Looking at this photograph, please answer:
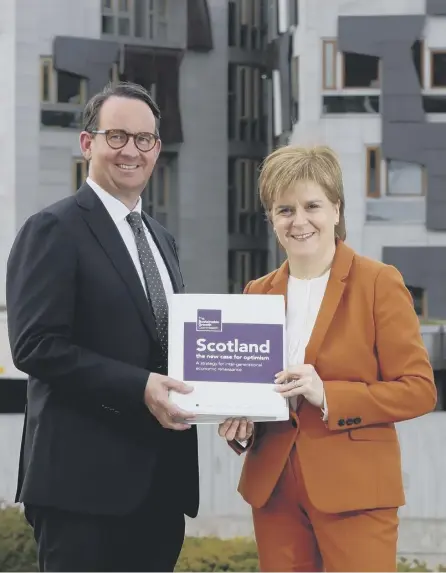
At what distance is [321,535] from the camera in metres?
1.97

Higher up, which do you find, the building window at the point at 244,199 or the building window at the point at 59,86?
the building window at the point at 59,86

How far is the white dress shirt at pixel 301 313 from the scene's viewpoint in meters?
1.99

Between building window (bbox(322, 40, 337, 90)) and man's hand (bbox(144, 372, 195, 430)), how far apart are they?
2.29 metres

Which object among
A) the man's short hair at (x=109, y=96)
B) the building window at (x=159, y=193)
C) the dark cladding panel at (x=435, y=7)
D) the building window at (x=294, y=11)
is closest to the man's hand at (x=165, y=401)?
the man's short hair at (x=109, y=96)

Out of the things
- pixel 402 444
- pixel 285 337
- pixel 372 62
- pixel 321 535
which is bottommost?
pixel 402 444

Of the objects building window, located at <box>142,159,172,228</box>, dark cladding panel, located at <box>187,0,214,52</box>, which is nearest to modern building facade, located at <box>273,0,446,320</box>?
dark cladding panel, located at <box>187,0,214,52</box>

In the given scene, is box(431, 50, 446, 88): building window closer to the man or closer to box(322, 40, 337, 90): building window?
box(322, 40, 337, 90): building window

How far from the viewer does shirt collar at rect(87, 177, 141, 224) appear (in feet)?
7.05

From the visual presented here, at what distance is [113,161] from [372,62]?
208 centimetres

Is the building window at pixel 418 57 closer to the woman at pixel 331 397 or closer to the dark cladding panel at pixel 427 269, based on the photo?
the dark cladding panel at pixel 427 269

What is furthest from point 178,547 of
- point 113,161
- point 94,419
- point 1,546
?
point 1,546

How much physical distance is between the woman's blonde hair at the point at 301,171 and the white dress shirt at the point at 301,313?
0.62 ft

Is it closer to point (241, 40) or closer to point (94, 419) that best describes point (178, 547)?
point (94, 419)

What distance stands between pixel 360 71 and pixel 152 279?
83.4 inches
